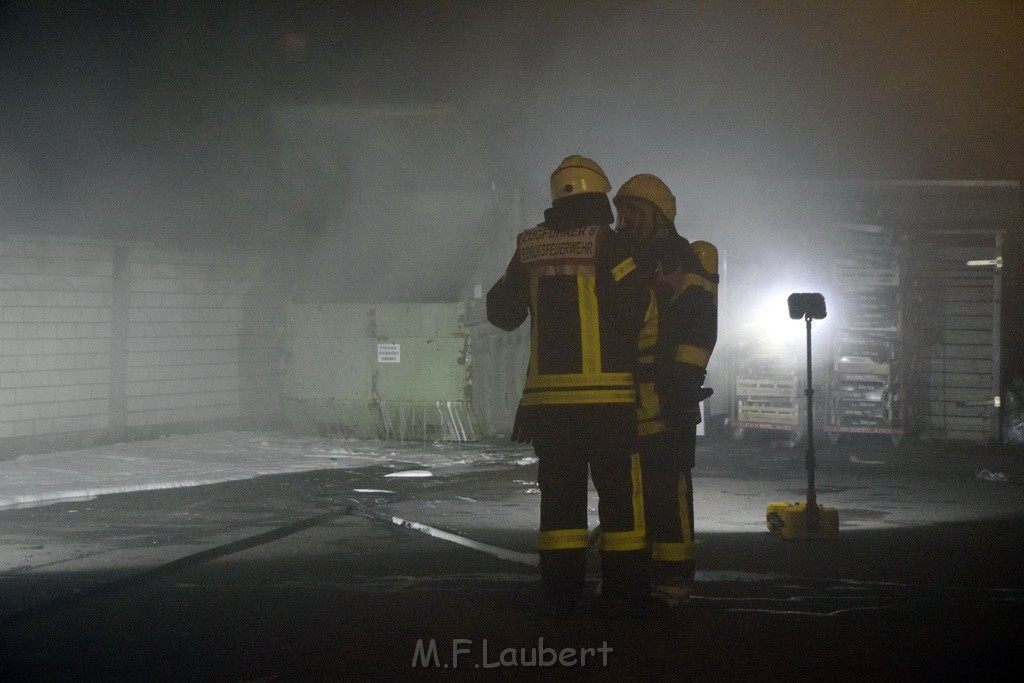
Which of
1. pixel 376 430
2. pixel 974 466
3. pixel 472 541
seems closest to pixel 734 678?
pixel 472 541

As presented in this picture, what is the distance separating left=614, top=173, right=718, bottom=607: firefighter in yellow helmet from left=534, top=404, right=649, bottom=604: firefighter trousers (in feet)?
0.91

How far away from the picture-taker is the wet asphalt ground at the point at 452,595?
3963mm

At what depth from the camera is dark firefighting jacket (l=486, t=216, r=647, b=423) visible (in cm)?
454

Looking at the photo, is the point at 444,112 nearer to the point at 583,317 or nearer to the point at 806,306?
the point at 806,306

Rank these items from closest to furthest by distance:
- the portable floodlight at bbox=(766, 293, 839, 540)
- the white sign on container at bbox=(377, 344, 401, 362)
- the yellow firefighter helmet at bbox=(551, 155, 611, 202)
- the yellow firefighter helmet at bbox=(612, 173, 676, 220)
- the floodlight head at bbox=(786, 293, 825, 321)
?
the yellow firefighter helmet at bbox=(551, 155, 611, 202), the yellow firefighter helmet at bbox=(612, 173, 676, 220), the portable floodlight at bbox=(766, 293, 839, 540), the floodlight head at bbox=(786, 293, 825, 321), the white sign on container at bbox=(377, 344, 401, 362)

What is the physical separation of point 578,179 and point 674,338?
2.82 feet

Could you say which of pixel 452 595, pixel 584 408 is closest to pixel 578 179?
pixel 584 408

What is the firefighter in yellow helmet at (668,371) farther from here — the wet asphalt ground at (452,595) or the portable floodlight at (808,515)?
the portable floodlight at (808,515)

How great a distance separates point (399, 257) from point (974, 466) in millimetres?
6662

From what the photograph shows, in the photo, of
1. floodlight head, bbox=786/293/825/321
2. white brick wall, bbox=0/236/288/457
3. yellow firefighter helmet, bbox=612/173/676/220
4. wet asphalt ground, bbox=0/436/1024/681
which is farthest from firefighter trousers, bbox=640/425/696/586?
white brick wall, bbox=0/236/288/457

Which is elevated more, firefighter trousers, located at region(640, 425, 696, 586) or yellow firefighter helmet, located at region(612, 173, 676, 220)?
yellow firefighter helmet, located at region(612, 173, 676, 220)

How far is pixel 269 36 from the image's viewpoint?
20.1 metres

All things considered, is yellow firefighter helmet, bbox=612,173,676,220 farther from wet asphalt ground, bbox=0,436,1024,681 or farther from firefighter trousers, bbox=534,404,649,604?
wet asphalt ground, bbox=0,436,1024,681

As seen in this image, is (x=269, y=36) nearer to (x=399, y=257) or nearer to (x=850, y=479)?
(x=399, y=257)
